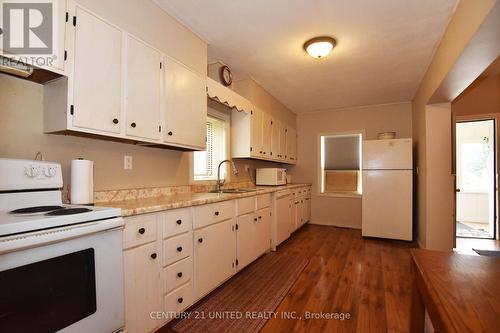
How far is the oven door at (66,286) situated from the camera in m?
0.93

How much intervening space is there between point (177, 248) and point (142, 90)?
1193 millimetres

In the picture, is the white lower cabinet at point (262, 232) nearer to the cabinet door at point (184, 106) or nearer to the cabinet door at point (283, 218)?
the cabinet door at point (283, 218)

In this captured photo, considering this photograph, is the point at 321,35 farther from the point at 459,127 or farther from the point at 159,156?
the point at 459,127

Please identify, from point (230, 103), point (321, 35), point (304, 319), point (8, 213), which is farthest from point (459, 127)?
point (8, 213)

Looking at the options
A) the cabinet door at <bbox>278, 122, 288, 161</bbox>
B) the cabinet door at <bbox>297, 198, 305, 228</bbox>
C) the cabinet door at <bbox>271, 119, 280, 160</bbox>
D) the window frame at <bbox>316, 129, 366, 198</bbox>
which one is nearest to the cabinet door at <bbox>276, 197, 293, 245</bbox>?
the cabinet door at <bbox>297, 198, 305, 228</bbox>

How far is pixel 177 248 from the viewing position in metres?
1.76

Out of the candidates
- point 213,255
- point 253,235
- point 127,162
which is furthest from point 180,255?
point 253,235

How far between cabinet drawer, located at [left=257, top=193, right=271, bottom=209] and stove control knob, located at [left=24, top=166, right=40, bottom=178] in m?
2.11

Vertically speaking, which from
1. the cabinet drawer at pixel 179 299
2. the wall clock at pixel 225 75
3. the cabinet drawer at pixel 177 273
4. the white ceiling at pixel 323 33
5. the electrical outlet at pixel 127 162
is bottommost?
the cabinet drawer at pixel 179 299

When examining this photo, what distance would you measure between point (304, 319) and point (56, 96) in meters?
2.27

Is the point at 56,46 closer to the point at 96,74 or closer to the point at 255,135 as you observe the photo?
the point at 96,74

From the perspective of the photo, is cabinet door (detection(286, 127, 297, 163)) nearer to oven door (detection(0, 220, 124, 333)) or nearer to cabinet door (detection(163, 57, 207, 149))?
cabinet door (detection(163, 57, 207, 149))

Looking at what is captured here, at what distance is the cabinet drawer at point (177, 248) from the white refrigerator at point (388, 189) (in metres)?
3.38

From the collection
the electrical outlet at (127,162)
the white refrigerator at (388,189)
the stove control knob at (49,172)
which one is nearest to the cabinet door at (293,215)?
the white refrigerator at (388,189)
